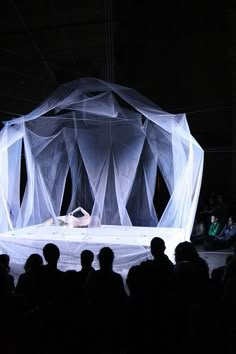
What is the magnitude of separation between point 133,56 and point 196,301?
28.5 ft

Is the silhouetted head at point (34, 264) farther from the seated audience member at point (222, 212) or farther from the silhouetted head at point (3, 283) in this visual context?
the seated audience member at point (222, 212)

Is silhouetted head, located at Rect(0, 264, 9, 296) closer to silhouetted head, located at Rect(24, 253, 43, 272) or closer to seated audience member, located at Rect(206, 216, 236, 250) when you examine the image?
silhouetted head, located at Rect(24, 253, 43, 272)

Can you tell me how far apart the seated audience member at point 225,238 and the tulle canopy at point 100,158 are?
126cm

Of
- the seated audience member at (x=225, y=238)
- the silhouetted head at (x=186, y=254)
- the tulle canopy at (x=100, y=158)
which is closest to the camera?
the silhouetted head at (x=186, y=254)

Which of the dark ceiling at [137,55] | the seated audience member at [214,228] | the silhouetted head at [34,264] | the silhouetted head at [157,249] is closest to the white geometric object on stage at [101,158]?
the seated audience member at [214,228]

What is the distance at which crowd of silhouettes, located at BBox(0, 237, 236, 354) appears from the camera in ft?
5.13

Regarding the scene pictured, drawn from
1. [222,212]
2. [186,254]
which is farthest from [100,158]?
[222,212]

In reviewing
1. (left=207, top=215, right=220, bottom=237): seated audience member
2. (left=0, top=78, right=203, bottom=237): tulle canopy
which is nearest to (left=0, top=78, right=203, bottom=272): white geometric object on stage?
(left=0, top=78, right=203, bottom=237): tulle canopy

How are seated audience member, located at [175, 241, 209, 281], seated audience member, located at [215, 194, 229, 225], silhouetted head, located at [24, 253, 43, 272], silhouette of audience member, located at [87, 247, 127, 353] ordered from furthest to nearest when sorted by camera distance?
seated audience member, located at [215, 194, 229, 225] → seated audience member, located at [175, 241, 209, 281] → silhouetted head, located at [24, 253, 43, 272] → silhouette of audience member, located at [87, 247, 127, 353]

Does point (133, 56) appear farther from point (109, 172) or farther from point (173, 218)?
point (173, 218)

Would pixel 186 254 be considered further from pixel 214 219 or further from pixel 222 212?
pixel 222 212

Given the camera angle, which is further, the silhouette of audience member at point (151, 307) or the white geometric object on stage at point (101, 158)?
the white geometric object on stage at point (101, 158)

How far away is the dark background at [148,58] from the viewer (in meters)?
8.60

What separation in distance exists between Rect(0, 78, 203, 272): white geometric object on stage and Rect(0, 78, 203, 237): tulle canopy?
0.04 ft
